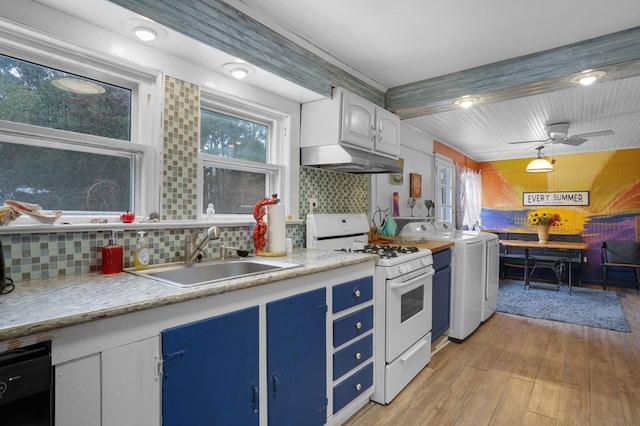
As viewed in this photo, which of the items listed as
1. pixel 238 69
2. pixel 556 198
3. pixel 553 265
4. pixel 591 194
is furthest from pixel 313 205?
pixel 591 194

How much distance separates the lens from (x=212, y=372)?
1.24 m

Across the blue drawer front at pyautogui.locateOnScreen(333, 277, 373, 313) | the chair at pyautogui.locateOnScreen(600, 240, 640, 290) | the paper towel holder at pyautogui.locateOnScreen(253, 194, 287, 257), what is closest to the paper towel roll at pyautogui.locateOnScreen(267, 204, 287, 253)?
the paper towel holder at pyautogui.locateOnScreen(253, 194, 287, 257)

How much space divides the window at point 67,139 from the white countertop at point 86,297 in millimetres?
427

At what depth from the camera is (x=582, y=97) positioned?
11.2ft

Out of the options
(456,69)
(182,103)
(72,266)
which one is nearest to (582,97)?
(456,69)

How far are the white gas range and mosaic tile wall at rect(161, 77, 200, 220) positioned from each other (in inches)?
37.9

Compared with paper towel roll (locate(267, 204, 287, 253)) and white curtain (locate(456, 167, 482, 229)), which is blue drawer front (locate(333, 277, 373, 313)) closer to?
paper towel roll (locate(267, 204, 287, 253))

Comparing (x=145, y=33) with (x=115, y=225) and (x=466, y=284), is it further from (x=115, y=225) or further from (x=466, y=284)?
(x=466, y=284)

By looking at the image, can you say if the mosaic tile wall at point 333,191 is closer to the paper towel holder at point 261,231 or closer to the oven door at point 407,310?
the paper towel holder at point 261,231

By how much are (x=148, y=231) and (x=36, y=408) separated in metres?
0.96

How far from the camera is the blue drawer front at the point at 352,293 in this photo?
1.85 metres

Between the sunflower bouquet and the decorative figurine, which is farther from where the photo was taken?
the sunflower bouquet

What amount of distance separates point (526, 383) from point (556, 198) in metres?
5.23

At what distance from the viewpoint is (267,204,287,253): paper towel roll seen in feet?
7.19
